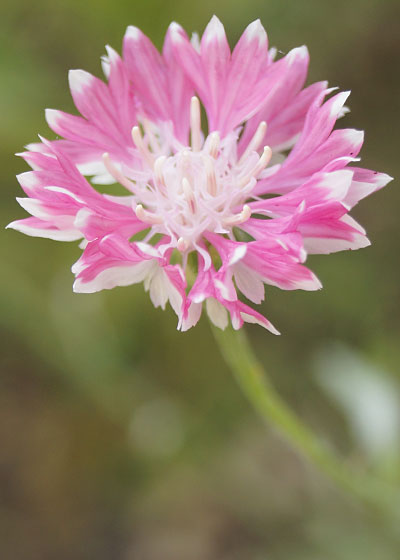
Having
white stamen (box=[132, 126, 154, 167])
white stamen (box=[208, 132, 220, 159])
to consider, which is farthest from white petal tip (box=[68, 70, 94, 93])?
white stamen (box=[208, 132, 220, 159])

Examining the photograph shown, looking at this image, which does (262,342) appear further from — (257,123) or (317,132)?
(317,132)

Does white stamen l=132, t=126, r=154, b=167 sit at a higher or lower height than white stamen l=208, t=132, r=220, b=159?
higher

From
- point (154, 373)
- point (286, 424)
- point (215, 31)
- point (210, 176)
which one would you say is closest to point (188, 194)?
point (210, 176)

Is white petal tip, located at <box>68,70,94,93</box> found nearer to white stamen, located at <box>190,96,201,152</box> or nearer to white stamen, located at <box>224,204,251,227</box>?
white stamen, located at <box>190,96,201,152</box>

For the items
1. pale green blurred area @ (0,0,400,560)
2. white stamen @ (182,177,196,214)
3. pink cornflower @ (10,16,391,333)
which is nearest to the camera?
pink cornflower @ (10,16,391,333)

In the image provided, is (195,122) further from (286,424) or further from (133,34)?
(286,424)

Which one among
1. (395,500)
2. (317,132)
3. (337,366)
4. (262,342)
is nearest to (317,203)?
(317,132)

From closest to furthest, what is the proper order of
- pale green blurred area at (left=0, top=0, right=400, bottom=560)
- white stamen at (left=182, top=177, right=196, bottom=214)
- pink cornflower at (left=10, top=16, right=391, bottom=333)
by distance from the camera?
pink cornflower at (left=10, top=16, right=391, bottom=333) → white stamen at (left=182, top=177, right=196, bottom=214) → pale green blurred area at (left=0, top=0, right=400, bottom=560)

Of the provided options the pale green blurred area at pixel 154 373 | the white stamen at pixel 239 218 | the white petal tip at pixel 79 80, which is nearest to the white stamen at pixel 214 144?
the white stamen at pixel 239 218

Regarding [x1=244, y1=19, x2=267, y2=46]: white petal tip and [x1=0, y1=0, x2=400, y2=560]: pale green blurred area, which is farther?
[x1=0, y1=0, x2=400, y2=560]: pale green blurred area
